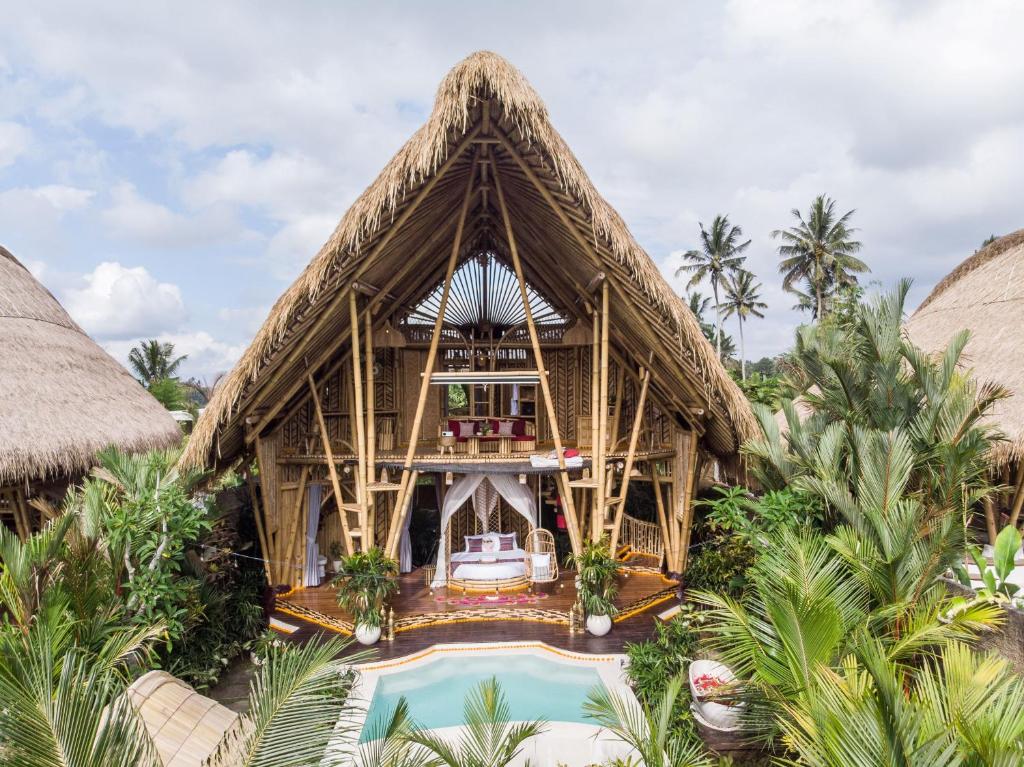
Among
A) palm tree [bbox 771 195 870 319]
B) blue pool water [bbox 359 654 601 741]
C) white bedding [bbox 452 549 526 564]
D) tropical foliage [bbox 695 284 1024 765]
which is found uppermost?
palm tree [bbox 771 195 870 319]

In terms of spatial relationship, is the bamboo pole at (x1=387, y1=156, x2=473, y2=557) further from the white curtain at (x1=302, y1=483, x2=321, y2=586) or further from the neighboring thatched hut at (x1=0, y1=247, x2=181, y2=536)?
the neighboring thatched hut at (x1=0, y1=247, x2=181, y2=536)

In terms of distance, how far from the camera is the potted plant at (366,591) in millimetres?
7754

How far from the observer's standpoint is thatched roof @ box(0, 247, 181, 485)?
8.77m

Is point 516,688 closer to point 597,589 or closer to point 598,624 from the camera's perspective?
point 598,624

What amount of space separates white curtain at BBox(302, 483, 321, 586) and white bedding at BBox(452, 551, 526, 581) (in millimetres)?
2738

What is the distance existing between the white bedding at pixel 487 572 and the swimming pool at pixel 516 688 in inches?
69.5

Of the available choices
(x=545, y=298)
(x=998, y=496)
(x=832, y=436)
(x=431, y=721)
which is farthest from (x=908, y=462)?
(x=545, y=298)

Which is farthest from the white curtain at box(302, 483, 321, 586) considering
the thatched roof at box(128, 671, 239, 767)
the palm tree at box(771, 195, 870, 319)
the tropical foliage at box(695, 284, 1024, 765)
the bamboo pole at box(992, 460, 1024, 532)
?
the palm tree at box(771, 195, 870, 319)

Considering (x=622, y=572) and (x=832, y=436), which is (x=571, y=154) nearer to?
(x=832, y=436)

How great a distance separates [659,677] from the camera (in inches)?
251

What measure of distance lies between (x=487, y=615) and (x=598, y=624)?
1.71 metres

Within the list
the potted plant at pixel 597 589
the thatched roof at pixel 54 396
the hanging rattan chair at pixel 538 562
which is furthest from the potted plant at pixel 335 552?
the potted plant at pixel 597 589

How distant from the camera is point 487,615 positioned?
8.40 meters

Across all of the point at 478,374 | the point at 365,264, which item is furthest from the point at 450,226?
the point at 478,374
